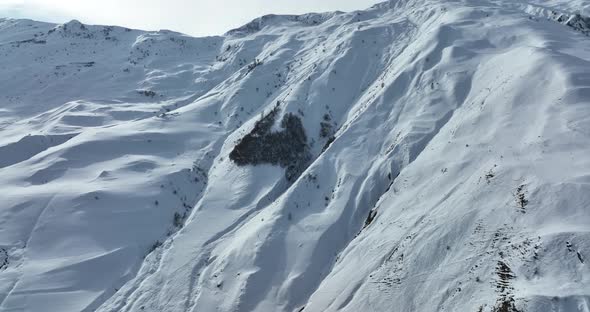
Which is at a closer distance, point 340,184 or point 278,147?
point 340,184

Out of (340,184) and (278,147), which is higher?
(278,147)

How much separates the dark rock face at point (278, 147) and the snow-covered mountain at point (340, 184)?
0.10 meters

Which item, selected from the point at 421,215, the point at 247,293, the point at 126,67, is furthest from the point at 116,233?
the point at 126,67

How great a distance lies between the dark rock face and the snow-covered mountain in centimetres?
10

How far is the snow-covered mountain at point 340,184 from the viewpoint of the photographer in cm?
1324

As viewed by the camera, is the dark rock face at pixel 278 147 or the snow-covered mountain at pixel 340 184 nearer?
the snow-covered mountain at pixel 340 184

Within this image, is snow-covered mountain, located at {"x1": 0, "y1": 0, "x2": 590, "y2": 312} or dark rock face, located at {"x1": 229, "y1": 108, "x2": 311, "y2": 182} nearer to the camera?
snow-covered mountain, located at {"x1": 0, "y1": 0, "x2": 590, "y2": 312}

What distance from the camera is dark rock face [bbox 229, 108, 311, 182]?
2606cm

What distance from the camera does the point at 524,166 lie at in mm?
14844

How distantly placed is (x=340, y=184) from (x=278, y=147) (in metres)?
6.44

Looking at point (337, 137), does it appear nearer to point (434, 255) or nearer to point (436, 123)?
point (436, 123)

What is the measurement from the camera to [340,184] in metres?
21.7

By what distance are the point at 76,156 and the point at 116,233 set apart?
10.5 meters

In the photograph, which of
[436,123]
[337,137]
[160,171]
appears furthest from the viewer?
[160,171]
